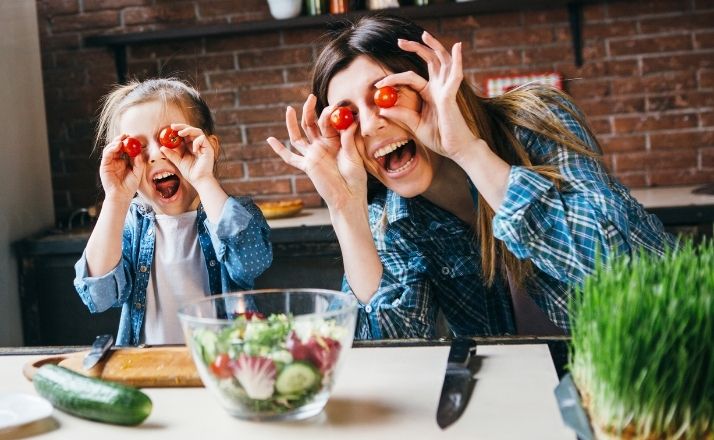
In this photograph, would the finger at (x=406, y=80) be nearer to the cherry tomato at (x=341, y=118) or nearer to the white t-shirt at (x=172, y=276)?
the cherry tomato at (x=341, y=118)

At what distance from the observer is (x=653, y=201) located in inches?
114

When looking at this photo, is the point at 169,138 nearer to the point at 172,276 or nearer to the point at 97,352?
the point at 172,276

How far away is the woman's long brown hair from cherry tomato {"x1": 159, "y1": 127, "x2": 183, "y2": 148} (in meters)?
0.32

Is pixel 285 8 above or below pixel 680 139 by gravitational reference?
above

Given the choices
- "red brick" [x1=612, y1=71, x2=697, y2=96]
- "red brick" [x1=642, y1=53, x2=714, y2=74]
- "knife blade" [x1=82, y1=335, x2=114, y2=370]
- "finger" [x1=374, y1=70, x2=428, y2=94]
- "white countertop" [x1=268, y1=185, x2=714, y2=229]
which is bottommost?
"knife blade" [x1=82, y1=335, x2=114, y2=370]

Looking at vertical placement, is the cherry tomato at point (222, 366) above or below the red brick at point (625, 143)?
below

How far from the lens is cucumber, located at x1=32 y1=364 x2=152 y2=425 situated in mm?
1002

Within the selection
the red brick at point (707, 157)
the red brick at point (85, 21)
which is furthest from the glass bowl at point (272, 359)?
the red brick at point (85, 21)

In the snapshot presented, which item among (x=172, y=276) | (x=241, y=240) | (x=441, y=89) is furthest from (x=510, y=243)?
(x=172, y=276)

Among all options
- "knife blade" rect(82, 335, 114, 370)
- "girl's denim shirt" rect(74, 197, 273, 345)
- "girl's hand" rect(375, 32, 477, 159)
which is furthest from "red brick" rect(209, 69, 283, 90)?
"knife blade" rect(82, 335, 114, 370)

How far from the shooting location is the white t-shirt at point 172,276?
1.87 m

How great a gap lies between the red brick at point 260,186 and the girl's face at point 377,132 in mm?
1992

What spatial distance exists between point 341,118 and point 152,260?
2.21ft

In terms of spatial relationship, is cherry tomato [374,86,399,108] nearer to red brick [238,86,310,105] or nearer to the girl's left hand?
the girl's left hand
